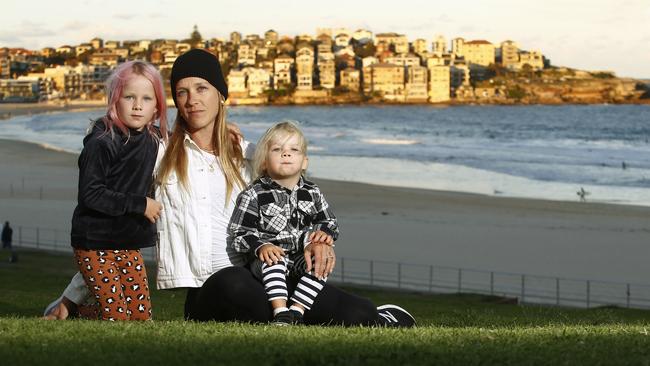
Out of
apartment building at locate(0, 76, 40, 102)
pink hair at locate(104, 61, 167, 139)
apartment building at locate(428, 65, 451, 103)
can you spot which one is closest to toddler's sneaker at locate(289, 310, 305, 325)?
pink hair at locate(104, 61, 167, 139)

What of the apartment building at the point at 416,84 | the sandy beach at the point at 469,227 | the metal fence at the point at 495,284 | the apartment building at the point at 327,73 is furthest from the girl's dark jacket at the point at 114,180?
the apartment building at the point at 327,73

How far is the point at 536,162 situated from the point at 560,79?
5764 inches

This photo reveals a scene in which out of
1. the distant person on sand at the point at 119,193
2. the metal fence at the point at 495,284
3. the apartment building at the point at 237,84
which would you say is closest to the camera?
the distant person on sand at the point at 119,193

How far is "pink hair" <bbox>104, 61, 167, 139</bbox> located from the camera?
266 inches

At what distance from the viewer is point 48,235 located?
28578 mm

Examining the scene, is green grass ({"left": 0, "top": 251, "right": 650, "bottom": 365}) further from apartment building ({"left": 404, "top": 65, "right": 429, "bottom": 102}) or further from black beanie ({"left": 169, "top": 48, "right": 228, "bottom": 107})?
apartment building ({"left": 404, "top": 65, "right": 429, "bottom": 102})

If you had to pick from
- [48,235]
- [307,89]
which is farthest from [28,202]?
[307,89]

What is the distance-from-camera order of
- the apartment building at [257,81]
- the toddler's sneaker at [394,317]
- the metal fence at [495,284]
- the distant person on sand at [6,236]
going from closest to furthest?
the toddler's sneaker at [394,317] < the metal fence at [495,284] < the distant person on sand at [6,236] < the apartment building at [257,81]

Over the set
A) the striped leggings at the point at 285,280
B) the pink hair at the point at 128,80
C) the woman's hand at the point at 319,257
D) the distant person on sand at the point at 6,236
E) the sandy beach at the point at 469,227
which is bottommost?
the sandy beach at the point at 469,227

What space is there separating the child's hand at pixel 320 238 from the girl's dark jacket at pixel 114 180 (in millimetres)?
1014

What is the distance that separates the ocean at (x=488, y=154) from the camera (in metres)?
43.1

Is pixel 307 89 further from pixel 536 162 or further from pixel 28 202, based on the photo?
pixel 28 202

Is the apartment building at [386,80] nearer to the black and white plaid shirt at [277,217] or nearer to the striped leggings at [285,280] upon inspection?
the black and white plaid shirt at [277,217]

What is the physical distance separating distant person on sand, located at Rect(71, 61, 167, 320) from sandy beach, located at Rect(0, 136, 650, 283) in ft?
56.7
